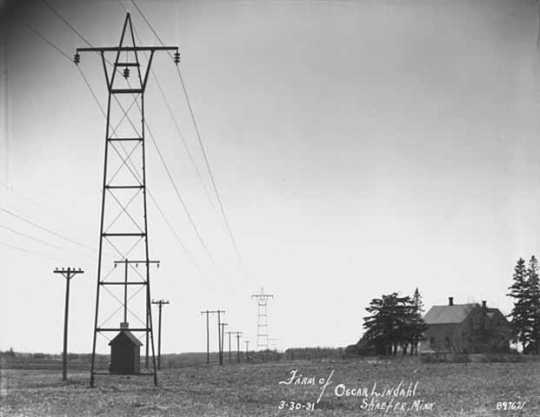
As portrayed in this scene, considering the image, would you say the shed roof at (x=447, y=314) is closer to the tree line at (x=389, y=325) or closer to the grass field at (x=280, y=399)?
the tree line at (x=389, y=325)

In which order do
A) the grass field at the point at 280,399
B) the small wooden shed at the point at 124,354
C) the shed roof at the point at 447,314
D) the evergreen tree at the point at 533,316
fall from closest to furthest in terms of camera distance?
the grass field at the point at 280,399, the small wooden shed at the point at 124,354, the evergreen tree at the point at 533,316, the shed roof at the point at 447,314

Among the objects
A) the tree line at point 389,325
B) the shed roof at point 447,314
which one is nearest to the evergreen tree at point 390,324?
the tree line at point 389,325

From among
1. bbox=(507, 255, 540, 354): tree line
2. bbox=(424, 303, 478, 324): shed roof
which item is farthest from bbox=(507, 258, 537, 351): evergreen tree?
bbox=(424, 303, 478, 324): shed roof

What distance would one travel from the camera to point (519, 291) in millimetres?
78375

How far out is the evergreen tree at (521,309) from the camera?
246 feet

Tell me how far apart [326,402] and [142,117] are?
43.2 feet

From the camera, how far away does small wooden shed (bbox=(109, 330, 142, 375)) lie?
50.5m

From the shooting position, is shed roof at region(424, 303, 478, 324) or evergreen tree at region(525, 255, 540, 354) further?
shed roof at region(424, 303, 478, 324)

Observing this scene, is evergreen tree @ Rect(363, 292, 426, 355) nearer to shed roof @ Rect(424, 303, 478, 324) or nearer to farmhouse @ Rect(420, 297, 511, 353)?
farmhouse @ Rect(420, 297, 511, 353)

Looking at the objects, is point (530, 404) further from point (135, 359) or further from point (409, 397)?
point (135, 359)

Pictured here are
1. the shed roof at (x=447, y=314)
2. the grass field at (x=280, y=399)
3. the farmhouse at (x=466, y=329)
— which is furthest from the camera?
the shed roof at (x=447, y=314)

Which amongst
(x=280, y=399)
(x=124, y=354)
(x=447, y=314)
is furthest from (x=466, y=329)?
(x=280, y=399)

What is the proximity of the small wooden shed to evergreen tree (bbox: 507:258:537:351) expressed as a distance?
135 ft

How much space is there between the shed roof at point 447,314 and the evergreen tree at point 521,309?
23572 mm
